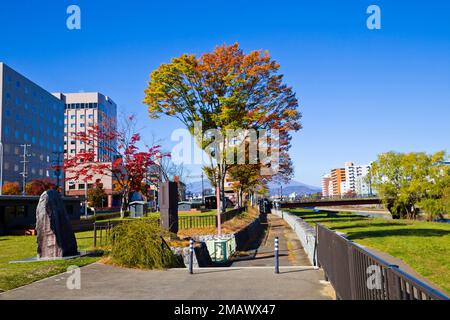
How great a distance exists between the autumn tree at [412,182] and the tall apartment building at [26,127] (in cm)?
5622

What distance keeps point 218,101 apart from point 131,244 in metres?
14.3

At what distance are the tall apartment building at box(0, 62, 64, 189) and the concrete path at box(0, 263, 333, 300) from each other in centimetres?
6476

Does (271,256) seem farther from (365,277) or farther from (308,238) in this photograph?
(365,277)

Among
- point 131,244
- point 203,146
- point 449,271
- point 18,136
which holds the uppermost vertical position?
point 18,136

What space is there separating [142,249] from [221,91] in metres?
14.4

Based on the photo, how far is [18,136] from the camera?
83125 millimetres

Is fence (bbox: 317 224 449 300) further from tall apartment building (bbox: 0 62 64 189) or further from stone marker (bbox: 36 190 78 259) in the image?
tall apartment building (bbox: 0 62 64 189)

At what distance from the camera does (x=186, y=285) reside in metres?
9.40

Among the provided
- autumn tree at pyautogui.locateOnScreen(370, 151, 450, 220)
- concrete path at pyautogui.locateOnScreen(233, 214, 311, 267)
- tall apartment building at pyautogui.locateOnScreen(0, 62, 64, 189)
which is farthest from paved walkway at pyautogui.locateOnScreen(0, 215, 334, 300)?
tall apartment building at pyautogui.locateOnScreen(0, 62, 64, 189)

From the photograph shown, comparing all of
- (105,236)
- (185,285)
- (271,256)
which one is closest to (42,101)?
(105,236)

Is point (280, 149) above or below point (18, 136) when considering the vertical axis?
below

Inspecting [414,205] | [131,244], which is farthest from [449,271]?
[414,205]
